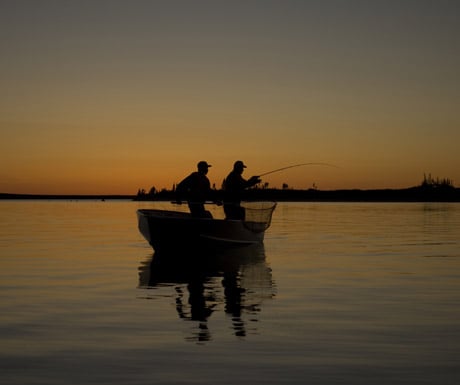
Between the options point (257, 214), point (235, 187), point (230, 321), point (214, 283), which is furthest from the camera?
point (257, 214)

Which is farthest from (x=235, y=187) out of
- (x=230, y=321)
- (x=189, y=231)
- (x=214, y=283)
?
(x=230, y=321)

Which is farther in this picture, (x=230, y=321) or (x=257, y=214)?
(x=257, y=214)

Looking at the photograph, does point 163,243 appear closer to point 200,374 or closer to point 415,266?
point 415,266

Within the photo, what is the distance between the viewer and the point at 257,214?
88.2 feet

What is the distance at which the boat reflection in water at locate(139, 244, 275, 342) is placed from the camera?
1248 cm

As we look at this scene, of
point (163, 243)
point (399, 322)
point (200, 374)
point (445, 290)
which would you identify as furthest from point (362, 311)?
point (163, 243)

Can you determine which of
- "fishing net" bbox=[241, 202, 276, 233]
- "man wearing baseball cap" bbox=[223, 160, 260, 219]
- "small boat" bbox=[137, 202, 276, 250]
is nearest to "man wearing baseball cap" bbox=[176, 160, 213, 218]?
"small boat" bbox=[137, 202, 276, 250]

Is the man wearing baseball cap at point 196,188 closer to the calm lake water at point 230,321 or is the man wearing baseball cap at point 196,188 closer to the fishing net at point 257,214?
the calm lake water at point 230,321

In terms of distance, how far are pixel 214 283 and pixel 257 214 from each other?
373 inches

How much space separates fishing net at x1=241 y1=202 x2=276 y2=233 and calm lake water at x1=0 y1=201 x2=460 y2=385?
2624 mm

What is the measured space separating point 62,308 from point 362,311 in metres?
5.44

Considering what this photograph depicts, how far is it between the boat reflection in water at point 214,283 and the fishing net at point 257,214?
→ 81 centimetres

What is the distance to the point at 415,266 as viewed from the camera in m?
21.6

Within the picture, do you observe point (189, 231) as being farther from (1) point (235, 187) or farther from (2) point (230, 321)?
(2) point (230, 321)
